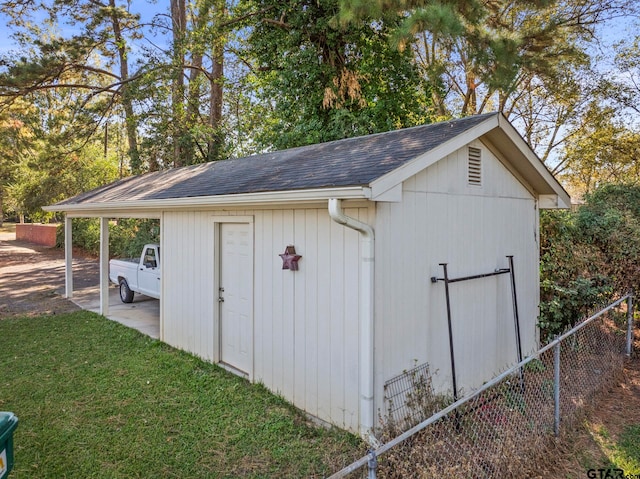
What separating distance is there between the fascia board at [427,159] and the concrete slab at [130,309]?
19.1 ft

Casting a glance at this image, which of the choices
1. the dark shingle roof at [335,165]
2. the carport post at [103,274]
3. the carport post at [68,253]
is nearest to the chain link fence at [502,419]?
the dark shingle roof at [335,165]

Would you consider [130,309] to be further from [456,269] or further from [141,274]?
[456,269]

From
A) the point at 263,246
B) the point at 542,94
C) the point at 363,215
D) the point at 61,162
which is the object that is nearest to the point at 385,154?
the point at 363,215

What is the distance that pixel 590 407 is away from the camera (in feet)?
16.1

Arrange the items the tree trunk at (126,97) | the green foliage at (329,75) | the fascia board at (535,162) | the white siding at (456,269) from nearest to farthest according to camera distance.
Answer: the white siding at (456,269)
the fascia board at (535,162)
the green foliage at (329,75)
the tree trunk at (126,97)

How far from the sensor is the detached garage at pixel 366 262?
410 cm

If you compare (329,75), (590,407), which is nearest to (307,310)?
(590,407)

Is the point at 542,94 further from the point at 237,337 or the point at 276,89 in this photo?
the point at 237,337

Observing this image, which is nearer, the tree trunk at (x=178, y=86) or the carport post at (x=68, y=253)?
the carport post at (x=68, y=253)

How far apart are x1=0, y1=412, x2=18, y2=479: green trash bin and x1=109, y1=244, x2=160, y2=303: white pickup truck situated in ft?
23.0

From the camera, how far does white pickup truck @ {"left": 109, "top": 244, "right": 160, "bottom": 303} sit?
939cm

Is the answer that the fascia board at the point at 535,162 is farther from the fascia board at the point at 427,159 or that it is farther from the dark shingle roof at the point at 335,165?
the dark shingle roof at the point at 335,165

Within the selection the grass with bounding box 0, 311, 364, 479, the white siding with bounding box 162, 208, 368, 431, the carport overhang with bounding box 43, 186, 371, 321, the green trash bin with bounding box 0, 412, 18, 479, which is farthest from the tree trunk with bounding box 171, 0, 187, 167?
the green trash bin with bounding box 0, 412, 18, 479

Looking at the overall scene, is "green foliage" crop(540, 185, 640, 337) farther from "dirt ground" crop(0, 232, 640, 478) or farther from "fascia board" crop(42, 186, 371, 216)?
"fascia board" crop(42, 186, 371, 216)
